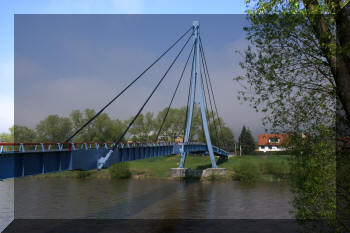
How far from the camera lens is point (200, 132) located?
111m

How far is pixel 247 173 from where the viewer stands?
6028 cm

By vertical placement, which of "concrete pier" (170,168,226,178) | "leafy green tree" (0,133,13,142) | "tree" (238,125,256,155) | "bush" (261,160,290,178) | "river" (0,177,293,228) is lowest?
"river" (0,177,293,228)

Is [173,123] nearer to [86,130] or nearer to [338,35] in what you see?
[86,130]

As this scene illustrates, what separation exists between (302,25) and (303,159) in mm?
4115

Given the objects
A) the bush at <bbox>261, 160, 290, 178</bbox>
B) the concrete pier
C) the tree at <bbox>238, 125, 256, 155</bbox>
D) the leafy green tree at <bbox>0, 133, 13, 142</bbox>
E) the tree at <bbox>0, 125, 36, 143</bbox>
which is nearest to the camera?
the bush at <bbox>261, 160, 290, 178</bbox>

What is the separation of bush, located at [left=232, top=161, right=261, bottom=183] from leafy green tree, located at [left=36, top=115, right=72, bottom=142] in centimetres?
5510

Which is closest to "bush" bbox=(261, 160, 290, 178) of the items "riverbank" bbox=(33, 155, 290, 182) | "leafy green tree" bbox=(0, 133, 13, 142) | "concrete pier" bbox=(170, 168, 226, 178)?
"riverbank" bbox=(33, 155, 290, 182)

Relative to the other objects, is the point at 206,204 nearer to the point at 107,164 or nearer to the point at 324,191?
the point at 107,164

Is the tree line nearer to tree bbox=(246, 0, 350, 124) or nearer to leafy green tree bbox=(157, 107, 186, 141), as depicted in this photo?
leafy green tree bbox=(157, 107, 186, 141)

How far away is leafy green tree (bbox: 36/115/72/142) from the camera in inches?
3974

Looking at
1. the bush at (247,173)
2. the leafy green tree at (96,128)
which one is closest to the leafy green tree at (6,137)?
the leafy green tree at (96,128)

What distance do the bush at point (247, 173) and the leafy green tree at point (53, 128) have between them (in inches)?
2169

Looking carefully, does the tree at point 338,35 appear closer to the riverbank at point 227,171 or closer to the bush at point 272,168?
the riverbank at point 227,171

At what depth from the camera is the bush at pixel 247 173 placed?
59531 millimetres
